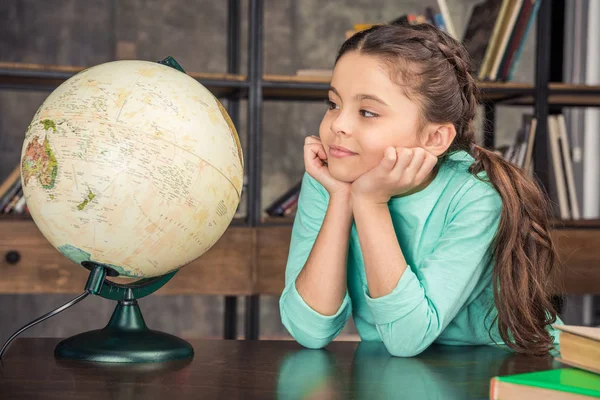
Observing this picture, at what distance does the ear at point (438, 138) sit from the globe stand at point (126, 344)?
20.6 inches

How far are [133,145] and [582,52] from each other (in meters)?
3.23

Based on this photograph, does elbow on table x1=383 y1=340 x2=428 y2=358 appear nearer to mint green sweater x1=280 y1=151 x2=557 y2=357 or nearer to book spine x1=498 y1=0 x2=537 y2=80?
mint green sweater x1=280 y1=151 x2=557 y2=357

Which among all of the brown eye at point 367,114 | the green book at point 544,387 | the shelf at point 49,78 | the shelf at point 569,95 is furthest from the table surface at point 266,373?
the shelf at point 569,95

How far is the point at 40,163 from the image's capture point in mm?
1075

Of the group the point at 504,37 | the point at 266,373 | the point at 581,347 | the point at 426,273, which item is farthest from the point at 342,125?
the point at 504,37

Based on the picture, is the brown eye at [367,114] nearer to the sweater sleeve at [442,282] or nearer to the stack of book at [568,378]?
the sweater sleeve at [442,282]

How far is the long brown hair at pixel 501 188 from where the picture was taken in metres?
1.22

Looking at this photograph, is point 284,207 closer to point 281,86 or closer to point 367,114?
point 281,86

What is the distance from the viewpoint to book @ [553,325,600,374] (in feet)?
2.68

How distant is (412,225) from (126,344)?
1.73ft

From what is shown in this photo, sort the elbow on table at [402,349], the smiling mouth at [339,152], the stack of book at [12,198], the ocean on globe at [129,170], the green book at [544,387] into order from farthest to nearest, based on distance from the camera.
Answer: the stack of book at [12,198], the smiling mouth at [339,152], the elbow on table at [402,349], the ocean on globe at [129,170], the green book at [544,387]

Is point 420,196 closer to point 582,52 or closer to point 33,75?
point 33,75

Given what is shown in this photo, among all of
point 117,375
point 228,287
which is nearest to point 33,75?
point 228,287

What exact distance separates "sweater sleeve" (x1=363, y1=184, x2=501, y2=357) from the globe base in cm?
30
